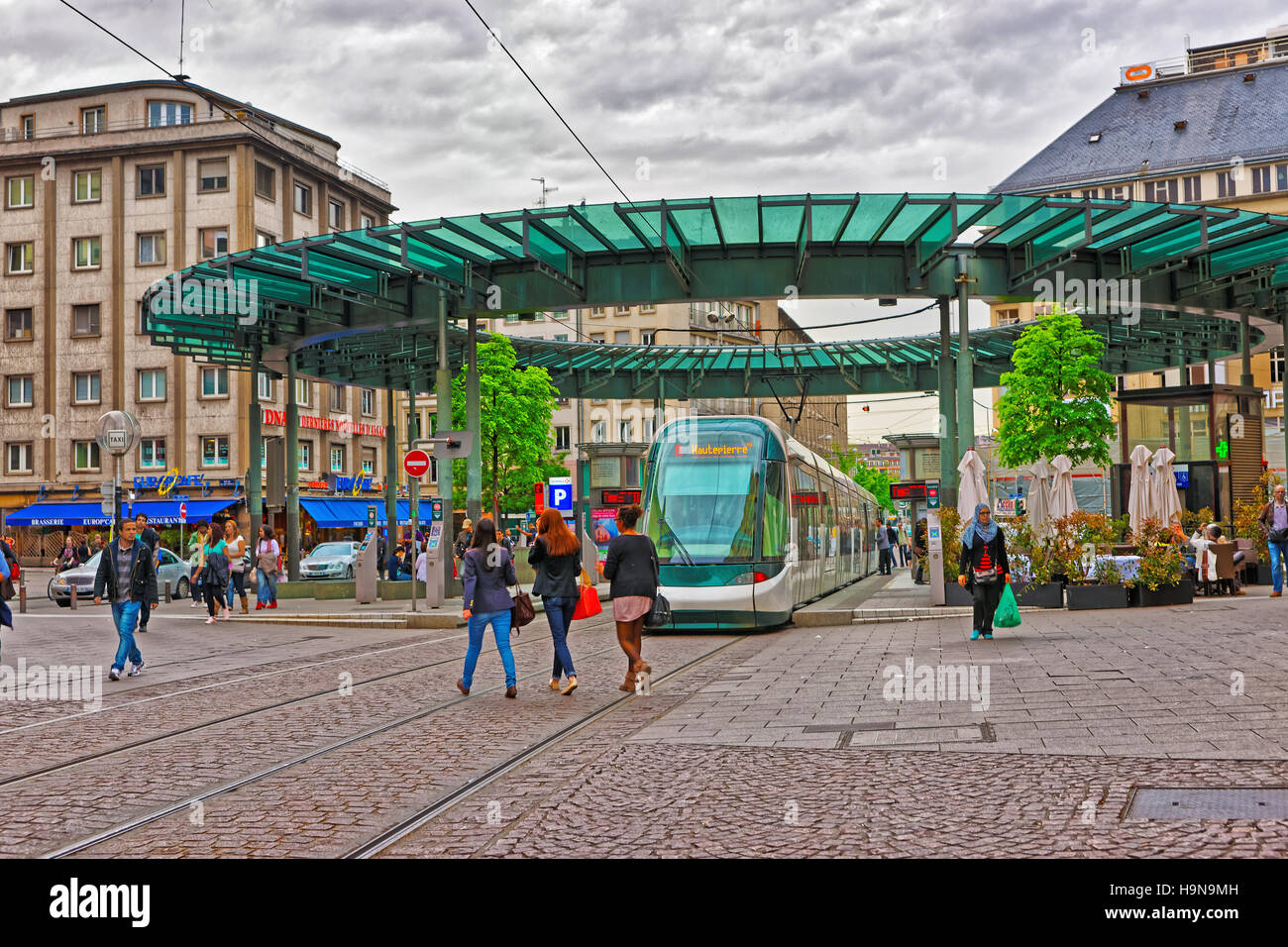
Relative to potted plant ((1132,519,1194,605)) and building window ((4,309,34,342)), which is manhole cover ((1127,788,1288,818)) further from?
building window ((4,309,34,342))

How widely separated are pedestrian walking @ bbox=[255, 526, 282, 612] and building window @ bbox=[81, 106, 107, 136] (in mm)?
40732

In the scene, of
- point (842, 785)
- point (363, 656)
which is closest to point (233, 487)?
point (363, 656)

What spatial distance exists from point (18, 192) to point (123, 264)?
6723 millimetres

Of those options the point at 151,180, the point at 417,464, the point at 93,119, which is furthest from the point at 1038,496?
the point at 93,119

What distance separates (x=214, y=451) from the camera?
58.3 meters

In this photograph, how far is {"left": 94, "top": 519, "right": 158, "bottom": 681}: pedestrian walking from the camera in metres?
14.5

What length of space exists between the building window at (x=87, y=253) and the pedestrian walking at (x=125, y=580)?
1959 inches

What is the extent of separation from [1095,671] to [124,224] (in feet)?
184

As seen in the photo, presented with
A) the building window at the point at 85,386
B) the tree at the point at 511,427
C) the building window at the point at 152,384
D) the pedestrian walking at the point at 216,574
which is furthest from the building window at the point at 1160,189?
the pedestrian walking at the point at 216,574

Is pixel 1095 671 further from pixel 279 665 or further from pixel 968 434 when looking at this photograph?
pixel 968 434

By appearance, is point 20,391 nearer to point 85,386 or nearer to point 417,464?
point 85,386

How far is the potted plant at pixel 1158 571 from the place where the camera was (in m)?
Result: 20.4

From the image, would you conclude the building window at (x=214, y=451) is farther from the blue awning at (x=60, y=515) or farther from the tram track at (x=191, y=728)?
the tram track at (x=191, y=728)

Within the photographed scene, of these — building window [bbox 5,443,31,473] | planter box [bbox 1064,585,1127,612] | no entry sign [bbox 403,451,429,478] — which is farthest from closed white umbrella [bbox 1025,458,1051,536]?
building window [bbox 5,443,31,473]
